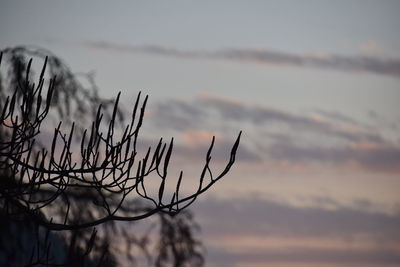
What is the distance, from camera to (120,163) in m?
5.16

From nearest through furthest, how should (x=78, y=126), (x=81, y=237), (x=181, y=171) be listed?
(x=181, y=171) < (x=81, y=237) < (x=78, y=126)

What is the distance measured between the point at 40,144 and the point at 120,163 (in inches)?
245

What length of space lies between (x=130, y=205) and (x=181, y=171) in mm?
6896

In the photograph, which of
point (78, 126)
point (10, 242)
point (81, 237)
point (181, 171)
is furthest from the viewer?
point (78, 126)

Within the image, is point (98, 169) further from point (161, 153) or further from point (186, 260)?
point (186, 260)

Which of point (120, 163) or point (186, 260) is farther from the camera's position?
point (186, 260)

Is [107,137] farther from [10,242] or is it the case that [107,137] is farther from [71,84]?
[71,84]

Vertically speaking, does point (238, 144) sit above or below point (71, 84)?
below

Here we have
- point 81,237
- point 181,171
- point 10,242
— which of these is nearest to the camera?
point 181,171

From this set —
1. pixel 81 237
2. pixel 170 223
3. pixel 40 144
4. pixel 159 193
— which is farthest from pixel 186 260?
pixel 159 193

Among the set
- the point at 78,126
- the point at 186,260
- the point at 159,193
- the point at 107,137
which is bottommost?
the point at 186,260

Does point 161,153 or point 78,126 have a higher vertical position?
point 78,126

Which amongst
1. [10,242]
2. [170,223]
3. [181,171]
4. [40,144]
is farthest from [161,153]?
[170,223]

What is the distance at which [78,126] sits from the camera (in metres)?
11.6
